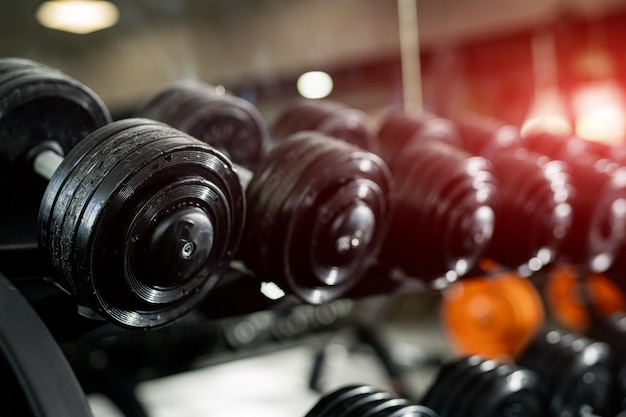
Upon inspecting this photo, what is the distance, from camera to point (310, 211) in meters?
1.18

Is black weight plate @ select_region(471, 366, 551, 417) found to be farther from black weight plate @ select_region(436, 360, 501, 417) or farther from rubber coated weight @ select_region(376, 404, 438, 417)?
rubber coated weight @ select_region(376, 404, 438, 417)

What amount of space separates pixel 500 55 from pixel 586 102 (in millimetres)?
606

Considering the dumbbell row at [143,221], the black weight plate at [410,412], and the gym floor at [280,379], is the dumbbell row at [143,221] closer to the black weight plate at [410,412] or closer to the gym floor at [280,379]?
the black weight plate at [410,412]

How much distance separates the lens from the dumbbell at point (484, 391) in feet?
4.69

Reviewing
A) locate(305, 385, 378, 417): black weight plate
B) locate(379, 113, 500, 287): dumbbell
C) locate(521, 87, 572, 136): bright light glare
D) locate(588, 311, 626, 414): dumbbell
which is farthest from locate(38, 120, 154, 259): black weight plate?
locate(521, 87, 572, 136): bright light glare

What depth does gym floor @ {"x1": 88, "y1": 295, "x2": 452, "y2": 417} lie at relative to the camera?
2479 millimetres

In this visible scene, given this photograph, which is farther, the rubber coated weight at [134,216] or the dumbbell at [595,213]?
the dumbbell at [595,213]

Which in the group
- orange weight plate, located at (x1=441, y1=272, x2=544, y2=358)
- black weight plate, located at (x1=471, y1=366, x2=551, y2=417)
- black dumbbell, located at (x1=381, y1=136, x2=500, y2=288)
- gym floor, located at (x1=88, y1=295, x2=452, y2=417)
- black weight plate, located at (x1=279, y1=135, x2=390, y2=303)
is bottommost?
gym floor, located at (x1=88, y1=295, x2=452, y2=417)

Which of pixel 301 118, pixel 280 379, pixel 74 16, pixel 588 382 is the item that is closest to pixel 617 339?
pixel 588 382

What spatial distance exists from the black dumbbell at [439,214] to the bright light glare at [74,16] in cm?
133

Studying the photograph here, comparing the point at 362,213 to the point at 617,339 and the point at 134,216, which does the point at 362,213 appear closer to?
the point at 134,216

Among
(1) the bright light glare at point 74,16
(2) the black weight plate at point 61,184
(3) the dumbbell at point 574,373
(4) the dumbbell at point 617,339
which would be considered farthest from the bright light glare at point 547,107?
(2) the black weight plate at point 61,184

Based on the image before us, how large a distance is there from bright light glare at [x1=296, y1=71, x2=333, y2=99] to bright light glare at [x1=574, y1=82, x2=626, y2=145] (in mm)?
1526

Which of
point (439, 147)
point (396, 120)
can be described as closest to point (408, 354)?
point (396, 120)
